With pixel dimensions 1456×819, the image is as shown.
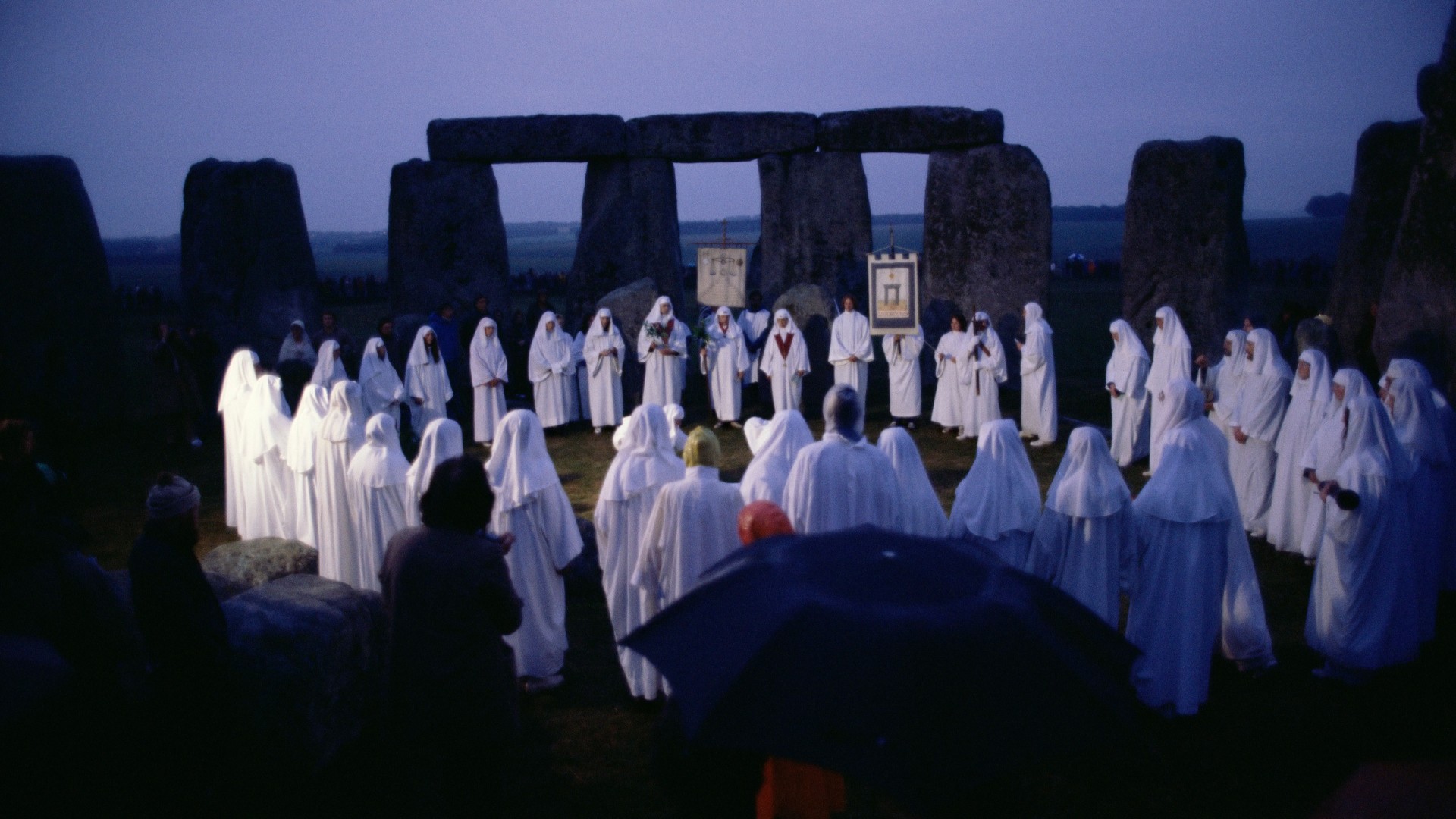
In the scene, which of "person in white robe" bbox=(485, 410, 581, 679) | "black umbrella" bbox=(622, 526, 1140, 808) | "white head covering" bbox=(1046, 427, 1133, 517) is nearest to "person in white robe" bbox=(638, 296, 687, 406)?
"person in white robe" bbox=(485, 410, 581, 679)

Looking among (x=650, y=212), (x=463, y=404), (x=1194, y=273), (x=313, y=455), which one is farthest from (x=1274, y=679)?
(x=650, y=212)

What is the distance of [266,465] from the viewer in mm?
9297

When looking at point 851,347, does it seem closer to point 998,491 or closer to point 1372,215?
point 1372,215

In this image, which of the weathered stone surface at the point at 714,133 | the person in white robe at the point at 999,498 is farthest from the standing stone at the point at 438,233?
the person in white robe at the point at 999,498

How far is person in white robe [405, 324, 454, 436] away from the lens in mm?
13289

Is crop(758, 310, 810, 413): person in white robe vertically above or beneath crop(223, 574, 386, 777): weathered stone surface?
above

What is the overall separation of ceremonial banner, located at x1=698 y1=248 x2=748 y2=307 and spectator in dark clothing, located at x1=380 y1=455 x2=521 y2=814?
12.7m

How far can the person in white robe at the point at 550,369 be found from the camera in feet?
47.1

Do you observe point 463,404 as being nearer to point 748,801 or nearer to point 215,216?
point 215,216

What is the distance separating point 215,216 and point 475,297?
4037 millimetres

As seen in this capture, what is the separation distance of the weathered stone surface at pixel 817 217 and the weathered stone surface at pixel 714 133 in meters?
0.40

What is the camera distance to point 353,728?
5.30m

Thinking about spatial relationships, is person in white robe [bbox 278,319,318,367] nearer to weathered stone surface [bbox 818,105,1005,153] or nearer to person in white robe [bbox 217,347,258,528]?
person in white robe [bbox 217,347,258,528]

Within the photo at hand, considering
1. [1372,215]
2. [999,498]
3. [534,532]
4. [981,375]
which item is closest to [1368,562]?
[999,498]
